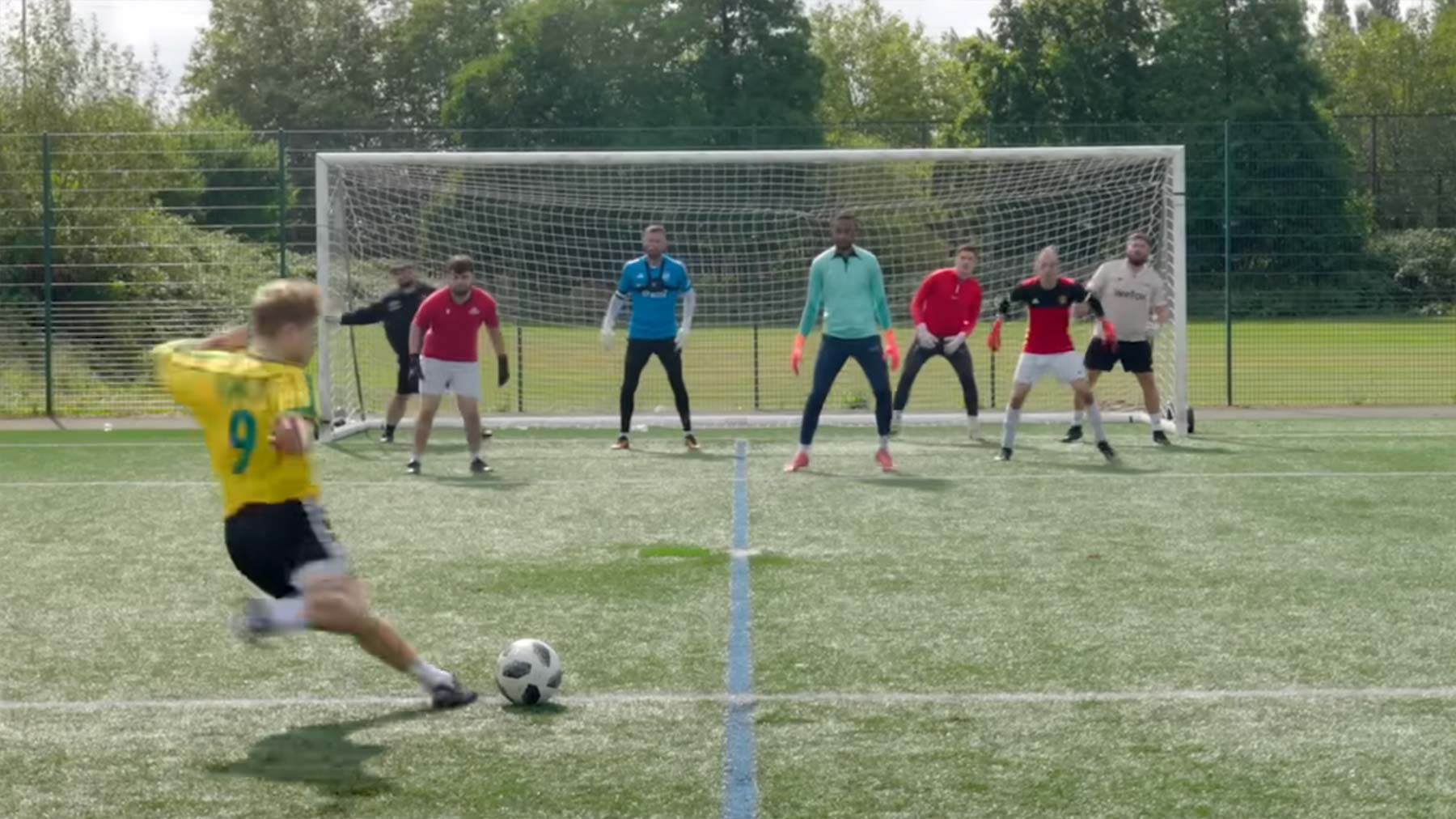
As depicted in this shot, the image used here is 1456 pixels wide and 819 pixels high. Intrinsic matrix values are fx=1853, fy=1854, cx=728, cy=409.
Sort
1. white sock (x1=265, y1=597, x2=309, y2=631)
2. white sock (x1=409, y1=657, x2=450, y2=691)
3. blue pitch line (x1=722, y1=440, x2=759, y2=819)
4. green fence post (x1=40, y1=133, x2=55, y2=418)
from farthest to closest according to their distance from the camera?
green fence post (x1=40, y1=133, x2=55, y2=418), white sock (x1=409, y1=657, x2=450, y2=691), white sock (x1=265, y1=597, x2=309, y2=631), blue pitch line (x1=722, y1=440, x2=759, y2=819)

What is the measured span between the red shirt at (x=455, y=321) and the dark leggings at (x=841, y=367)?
8.06 feet

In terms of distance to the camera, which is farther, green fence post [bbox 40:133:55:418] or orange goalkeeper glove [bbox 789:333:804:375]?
green fence post [bbox 40:133:55:418]

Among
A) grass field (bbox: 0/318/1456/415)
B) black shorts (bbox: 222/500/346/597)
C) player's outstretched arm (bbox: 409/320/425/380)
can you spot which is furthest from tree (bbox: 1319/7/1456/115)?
black shorts (bbox: 222/500/346/597)

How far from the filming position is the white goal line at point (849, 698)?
247 inches

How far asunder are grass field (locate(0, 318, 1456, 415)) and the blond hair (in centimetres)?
1236

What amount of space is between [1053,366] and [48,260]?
35.6ft

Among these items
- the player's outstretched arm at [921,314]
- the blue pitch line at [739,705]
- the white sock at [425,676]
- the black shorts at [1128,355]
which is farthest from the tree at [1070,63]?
the white sock at [425,676]

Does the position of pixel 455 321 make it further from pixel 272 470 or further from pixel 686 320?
pixel 272 470

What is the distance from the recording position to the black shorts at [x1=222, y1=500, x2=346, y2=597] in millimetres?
5875

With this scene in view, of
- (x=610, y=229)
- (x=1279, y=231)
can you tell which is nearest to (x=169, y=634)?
(x=610, y=229)

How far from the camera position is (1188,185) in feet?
85.9

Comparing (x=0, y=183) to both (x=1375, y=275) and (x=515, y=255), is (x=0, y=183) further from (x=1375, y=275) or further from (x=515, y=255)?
(x=1375, y=275)

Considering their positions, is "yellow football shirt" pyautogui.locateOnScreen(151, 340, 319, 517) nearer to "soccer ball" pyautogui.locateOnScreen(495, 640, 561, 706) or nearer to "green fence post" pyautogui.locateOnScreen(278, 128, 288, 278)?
"soccer ball" pyautogui.locateOnScreen(495, 640, 561, 706)

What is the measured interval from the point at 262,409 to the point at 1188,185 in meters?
22.1
